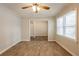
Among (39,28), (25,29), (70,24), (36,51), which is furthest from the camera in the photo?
(39,28)

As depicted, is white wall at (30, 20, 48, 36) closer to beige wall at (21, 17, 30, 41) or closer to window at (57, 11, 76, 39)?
beige wall at (21, 17, 30, 41)

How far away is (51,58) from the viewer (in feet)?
3.07

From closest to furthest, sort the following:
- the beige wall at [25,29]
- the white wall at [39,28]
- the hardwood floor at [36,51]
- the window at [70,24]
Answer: the window at [70,24] < the hardwood floor at [36,51] < the beige wall at [25,29] < the white wall at [39,28]

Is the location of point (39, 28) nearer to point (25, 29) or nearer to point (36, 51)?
point (25, 29)

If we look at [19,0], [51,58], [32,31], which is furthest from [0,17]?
[32,31]

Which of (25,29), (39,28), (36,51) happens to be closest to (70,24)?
(36,51)

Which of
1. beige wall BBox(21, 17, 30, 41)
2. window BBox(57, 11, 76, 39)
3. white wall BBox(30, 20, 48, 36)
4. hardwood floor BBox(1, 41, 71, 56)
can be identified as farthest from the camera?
white wall BBox(30, 20, 48, 36)

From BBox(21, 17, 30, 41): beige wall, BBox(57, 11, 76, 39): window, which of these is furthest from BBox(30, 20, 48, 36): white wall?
BBox(57, 11, 76, 39): window

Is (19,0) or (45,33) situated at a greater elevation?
(19,0)

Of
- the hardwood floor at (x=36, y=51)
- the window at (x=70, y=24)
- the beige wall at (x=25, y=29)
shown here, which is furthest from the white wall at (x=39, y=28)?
the window at (x=70, y=24)

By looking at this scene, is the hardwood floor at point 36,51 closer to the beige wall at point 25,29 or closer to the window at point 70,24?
the window at point 70,24

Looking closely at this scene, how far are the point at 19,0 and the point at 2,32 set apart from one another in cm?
277

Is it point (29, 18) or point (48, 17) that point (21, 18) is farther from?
point (48, 17)

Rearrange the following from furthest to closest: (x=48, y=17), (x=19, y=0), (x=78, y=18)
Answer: (x=48, y=17) → (x=78, y=18) → (x=19, y=0)
